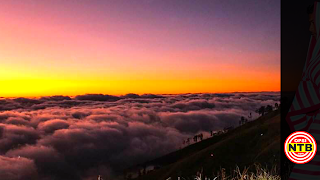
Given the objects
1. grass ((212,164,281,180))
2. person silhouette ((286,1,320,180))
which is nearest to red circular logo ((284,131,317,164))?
person silhouette ((286,1,320,180))

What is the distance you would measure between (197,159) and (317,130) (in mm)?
137365

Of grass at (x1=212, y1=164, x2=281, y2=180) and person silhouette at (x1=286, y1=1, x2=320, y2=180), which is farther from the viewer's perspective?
grass at (x1=212, y1=164, x2=281, y2=180)

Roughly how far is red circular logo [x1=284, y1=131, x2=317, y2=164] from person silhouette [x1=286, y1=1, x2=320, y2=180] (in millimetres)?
69

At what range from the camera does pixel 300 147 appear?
4355 mm

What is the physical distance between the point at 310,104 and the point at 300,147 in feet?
2.66

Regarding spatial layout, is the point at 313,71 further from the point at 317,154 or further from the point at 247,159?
the point at 247,159

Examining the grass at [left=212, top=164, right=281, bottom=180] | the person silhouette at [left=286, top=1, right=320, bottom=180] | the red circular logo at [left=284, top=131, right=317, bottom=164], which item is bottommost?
the grass at [left=212, top=164, right=281, bottom=180]

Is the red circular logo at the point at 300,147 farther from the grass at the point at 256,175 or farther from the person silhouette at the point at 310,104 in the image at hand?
the grass at the point at 256,175

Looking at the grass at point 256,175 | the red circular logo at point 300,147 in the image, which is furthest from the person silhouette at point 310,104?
the grass at point 256,175

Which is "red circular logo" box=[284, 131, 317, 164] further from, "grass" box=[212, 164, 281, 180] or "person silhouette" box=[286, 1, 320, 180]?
"grass" box=[212, 164, 281, 180]

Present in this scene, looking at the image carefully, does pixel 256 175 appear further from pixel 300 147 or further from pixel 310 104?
pixel 310 104

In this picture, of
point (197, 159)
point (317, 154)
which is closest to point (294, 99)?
point (317, 154)

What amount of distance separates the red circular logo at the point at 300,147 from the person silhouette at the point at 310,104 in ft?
0.23

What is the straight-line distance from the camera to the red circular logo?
421 cm
